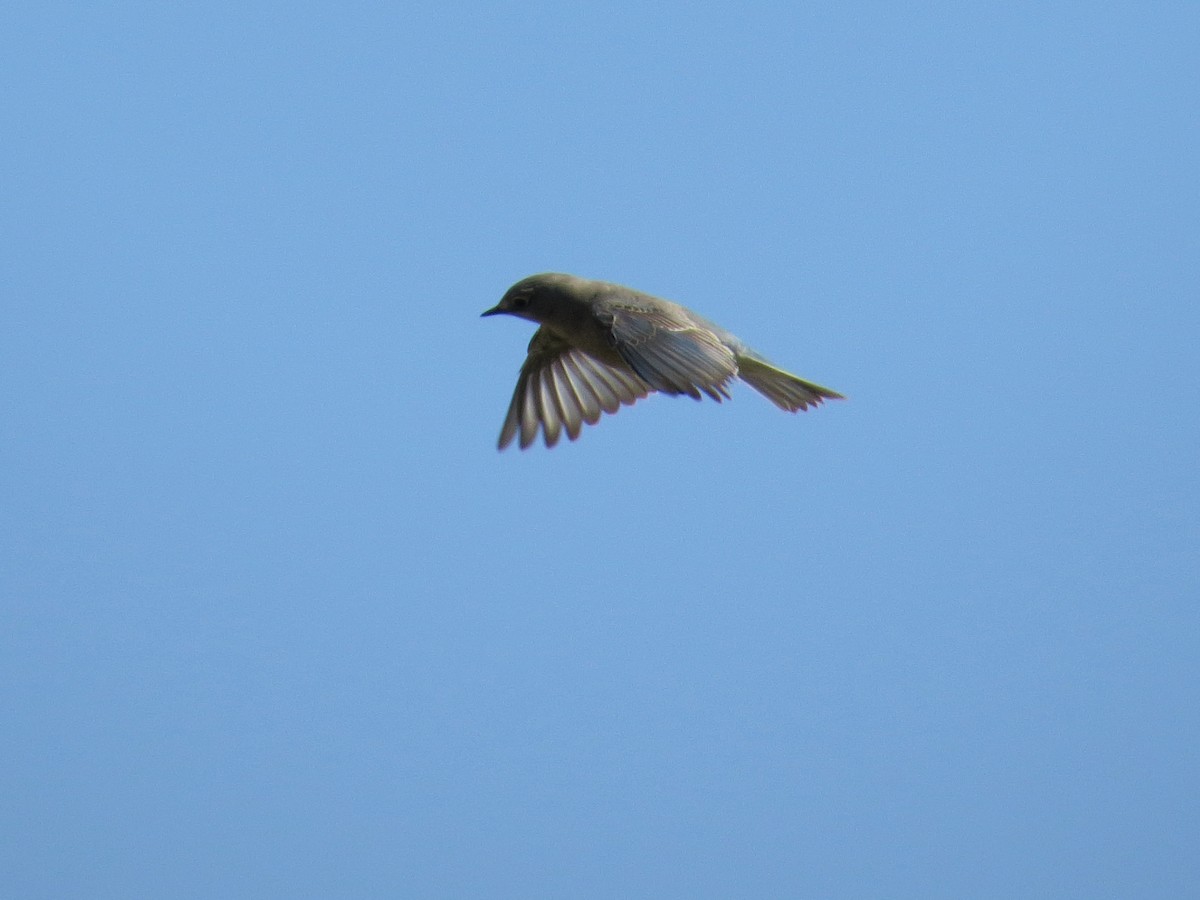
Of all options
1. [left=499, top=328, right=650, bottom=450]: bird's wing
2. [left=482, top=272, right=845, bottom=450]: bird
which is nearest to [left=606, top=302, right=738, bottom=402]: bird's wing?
[left=482, top=272, right=845, bottom=450]: bird

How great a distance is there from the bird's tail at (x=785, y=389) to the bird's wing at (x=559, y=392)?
0.30m

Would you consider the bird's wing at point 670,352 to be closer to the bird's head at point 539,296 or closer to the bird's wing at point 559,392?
the bird's head at point 539,296

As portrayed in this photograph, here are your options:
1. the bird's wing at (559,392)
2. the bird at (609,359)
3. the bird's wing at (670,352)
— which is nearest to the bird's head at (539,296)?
the bird at (609,359)

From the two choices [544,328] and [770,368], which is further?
[544,328]

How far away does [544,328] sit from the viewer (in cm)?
296

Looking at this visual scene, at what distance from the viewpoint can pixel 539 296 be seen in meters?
2.55

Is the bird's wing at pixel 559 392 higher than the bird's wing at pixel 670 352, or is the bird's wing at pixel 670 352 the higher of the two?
the bird's wing at pixel 559 392

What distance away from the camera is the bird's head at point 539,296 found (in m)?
2.53

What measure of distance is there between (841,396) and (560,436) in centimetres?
59

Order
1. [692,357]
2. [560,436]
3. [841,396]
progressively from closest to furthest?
1. [692,357]
2. [841,396]
3. [560,436]

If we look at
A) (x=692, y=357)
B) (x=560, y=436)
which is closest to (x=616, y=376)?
(x=560, y=436)

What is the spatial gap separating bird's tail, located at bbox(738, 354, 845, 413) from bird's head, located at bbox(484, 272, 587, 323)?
361 mm

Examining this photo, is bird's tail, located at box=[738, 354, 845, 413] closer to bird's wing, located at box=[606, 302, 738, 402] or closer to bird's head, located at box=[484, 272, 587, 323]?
bird's wing, located at box=[606, 302, 738, 402]

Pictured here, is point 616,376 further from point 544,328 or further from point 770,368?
point 770,368
